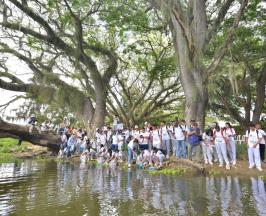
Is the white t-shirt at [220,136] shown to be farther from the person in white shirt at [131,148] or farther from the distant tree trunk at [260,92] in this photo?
the distant tree trunk at [260,92]

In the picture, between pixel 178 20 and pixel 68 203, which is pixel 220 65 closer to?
pixel 178 20

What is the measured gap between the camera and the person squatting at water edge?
46.1 feet

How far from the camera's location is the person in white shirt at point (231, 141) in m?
14.2

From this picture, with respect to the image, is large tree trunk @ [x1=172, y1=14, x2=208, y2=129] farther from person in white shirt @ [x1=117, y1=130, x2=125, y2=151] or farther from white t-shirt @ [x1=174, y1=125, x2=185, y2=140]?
person in white shirt @ [x1=117, y1=130, x2=125, y2=151]

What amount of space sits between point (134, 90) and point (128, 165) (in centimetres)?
1452

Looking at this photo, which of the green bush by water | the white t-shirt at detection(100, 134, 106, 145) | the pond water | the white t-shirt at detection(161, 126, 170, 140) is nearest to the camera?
the pond water

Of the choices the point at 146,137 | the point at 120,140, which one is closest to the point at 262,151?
the point at 146,137

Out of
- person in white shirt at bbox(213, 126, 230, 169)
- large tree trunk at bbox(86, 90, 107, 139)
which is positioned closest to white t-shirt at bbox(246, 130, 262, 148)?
person in white shirt at bbox(213, 126, 230, 169)

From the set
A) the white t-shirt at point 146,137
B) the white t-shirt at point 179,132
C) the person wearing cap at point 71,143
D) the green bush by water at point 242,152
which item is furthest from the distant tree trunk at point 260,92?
the person wearing cap at point 71,143

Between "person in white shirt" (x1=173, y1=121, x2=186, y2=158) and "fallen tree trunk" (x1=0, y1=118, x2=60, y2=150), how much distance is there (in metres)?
10.2

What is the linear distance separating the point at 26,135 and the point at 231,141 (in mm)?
12909

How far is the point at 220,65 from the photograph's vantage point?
16062 mm

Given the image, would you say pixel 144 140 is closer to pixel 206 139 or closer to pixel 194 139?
pixel 194 139

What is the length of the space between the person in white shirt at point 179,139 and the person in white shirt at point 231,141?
1.85 m
